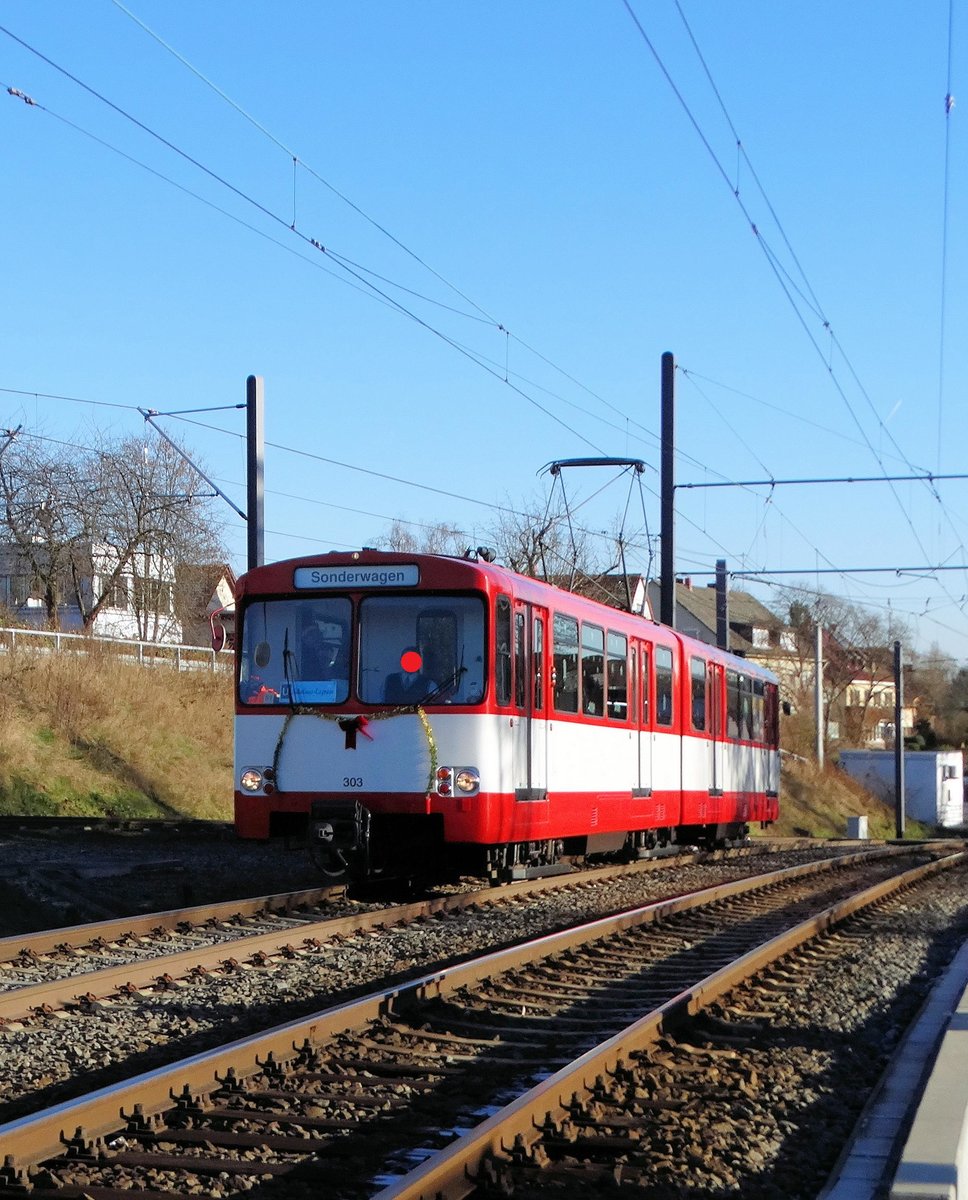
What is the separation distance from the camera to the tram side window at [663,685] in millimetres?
19734

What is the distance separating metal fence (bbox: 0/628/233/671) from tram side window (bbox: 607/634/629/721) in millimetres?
13457

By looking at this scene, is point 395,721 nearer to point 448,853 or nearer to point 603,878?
point 448,853

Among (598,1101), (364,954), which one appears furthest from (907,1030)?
(364,954)

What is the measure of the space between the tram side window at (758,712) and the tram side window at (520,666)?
1383 cm

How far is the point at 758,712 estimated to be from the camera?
28.2m

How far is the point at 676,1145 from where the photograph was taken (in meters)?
5.75

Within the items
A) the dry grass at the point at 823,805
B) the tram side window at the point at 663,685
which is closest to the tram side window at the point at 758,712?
the tram side window at the point at 663,685

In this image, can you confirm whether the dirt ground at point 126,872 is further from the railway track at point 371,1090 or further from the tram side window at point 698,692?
the tram side window at point 698,692

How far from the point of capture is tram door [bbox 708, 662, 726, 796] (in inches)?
923

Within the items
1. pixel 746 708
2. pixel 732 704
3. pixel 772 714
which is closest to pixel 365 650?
pixel 732 704

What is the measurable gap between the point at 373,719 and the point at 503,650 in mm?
1287

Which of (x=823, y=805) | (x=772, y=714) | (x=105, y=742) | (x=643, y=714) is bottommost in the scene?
(x=823, y=805)

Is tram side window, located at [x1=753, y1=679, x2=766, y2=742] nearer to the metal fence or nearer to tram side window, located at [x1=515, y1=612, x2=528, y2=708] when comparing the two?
the metal fence

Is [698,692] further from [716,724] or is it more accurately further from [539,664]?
[539,664]
